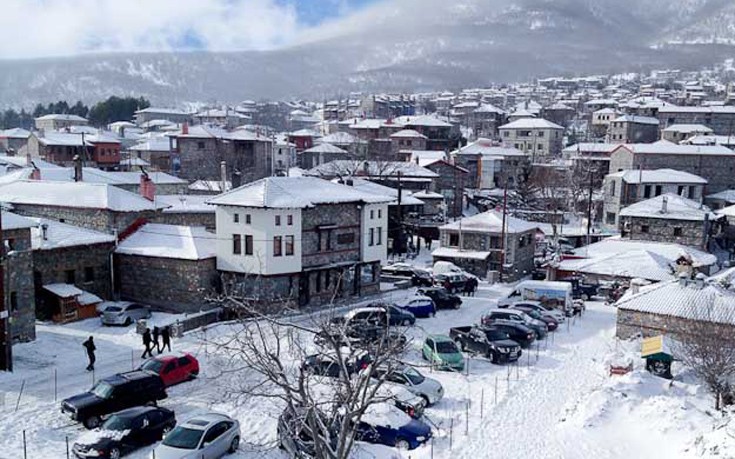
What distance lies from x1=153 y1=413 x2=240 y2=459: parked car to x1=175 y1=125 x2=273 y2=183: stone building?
57.3 meters

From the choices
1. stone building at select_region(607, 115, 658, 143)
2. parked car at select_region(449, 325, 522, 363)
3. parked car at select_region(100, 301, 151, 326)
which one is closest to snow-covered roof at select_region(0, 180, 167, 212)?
parked car at select_region(100, 301, 151, 326)

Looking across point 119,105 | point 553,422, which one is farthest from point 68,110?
point 553,422

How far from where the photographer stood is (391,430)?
1941cm

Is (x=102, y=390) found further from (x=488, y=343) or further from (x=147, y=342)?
(x=488, y=343)

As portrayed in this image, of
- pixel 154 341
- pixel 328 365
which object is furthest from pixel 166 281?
pixel 328 365

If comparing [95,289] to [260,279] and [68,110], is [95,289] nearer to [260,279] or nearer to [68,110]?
[260,279]

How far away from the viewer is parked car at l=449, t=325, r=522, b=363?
28375 millimetres

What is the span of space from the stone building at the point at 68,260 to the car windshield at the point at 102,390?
510 inches

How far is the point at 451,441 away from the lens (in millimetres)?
20094

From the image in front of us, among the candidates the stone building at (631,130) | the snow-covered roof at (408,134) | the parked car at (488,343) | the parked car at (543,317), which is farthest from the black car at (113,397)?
the stone building at (631,130)

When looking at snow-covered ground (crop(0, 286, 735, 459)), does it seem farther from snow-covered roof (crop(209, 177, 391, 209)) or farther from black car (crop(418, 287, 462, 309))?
snow-covered roof (crop(209, 177, 391, 209))

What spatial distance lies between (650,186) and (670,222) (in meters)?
14.2

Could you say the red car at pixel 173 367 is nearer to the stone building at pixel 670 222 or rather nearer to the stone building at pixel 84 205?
the stone building at pixel 84 205

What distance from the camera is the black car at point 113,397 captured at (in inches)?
795
